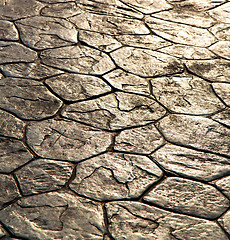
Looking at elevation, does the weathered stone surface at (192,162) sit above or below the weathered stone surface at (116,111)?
below

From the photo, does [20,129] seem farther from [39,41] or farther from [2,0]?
[2,0]

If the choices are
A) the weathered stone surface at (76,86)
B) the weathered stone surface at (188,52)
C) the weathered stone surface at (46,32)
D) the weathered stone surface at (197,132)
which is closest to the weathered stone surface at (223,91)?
the weathered stone surface at (197,132)

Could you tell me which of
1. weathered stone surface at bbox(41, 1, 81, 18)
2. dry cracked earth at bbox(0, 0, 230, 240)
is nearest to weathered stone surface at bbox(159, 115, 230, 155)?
dry cracked earth at bbox(0, 0, 230, 240)

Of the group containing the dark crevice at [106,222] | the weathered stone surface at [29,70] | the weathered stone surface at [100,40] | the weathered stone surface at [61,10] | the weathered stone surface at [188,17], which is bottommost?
the dark crevice at [106,222]

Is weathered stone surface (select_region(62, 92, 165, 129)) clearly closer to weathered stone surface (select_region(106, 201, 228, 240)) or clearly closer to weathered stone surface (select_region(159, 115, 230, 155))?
weathered stone surface (select_region(159, 115, 230, 155))

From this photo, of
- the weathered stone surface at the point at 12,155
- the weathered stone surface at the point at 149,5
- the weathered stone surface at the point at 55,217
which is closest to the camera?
the weathered stone surface at the point at 55,217

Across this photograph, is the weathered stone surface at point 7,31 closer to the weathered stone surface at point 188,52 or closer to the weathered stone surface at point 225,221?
the weathered stone surface at point 188,52
